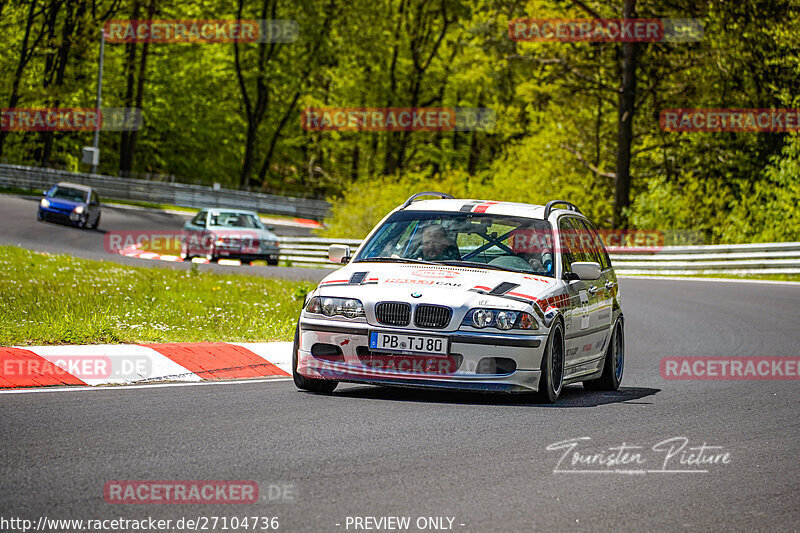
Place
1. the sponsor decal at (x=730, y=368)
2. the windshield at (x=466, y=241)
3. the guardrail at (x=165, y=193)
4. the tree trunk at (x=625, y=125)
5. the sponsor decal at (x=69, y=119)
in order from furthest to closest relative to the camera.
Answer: the sponsor decal at (x=69, y=119) < the guardrail at (x=165, y=193) < the tree trunk at (x=625, y=125) < the sponsor decal at (x=730, y=368) < the windshield at (x=466, y=241)

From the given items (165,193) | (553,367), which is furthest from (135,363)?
(165,193)

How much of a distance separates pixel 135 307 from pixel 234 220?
2028cm

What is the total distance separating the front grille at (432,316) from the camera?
895cm

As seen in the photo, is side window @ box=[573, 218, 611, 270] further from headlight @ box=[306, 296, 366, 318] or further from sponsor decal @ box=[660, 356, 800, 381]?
headlight @ box=[306, 296, 366, 318]

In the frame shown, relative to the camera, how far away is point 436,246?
10.3 metres

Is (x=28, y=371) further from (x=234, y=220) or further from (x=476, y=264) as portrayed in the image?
(x=234, y=220)

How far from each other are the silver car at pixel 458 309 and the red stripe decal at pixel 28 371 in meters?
1.80

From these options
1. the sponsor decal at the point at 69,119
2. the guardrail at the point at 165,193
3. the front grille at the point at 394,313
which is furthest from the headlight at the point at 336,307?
the sponsor decal at the point at 69,119

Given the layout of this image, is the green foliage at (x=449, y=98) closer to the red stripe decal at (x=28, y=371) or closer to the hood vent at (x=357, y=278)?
the hood vent at (x=357, y=278)

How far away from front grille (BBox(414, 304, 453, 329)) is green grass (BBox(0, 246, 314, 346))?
3.48 m

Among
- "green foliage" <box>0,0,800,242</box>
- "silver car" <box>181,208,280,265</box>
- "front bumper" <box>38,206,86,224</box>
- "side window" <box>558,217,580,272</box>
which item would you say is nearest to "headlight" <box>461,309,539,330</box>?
"side window" <box>558,217,580,272</box>

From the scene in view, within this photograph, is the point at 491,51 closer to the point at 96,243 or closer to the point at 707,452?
the point at 96,243

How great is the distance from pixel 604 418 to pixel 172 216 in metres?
48.9

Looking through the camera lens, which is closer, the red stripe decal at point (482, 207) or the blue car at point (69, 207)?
the red stripe decal at point (482, 207)
